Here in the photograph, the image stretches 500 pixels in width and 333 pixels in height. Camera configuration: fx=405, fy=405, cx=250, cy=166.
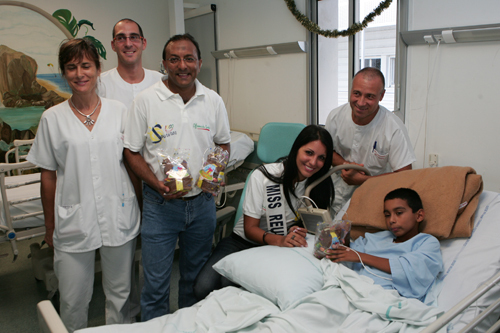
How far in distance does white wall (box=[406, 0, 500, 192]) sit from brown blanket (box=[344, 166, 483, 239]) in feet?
3.54

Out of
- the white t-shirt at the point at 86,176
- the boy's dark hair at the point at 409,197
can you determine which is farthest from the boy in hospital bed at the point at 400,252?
the white t-shirt at the point at 86,176

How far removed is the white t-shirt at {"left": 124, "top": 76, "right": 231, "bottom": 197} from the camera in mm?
2049

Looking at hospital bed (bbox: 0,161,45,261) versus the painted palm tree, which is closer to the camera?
hospital bed (bbox: 0,161,45,261)

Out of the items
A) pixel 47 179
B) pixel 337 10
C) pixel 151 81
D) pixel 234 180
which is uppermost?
pixel 337 10

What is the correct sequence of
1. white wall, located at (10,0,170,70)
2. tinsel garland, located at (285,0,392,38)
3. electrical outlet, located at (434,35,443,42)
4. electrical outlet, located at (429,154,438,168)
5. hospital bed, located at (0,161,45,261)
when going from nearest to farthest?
hospital bed, located at (0,161,45,261) < electrical outlet, located at (434,35,443,42) < electrical outlet, located at (429,154,438,168) < tinsel garland, located at (285,0,392,38) < white wall, located at (10,0,170,70)

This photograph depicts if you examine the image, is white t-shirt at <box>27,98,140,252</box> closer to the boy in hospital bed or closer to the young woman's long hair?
the young woman's long hair

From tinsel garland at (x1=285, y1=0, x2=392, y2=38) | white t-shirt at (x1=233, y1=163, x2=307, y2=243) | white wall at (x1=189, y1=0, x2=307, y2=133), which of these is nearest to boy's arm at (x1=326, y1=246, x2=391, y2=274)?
white t-shirt at (x1=233, y1=163, x2=307, y2=243)

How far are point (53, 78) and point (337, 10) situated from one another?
130 inches

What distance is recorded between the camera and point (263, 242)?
2.15 metres

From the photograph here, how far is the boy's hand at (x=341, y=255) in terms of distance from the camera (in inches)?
73.9

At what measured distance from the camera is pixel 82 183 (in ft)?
6.77

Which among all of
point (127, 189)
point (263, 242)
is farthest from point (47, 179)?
point (263, 242)

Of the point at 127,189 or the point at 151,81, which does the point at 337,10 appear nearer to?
the point at 151,81

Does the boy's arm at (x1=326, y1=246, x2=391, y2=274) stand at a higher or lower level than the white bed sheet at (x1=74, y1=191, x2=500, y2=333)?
higher
